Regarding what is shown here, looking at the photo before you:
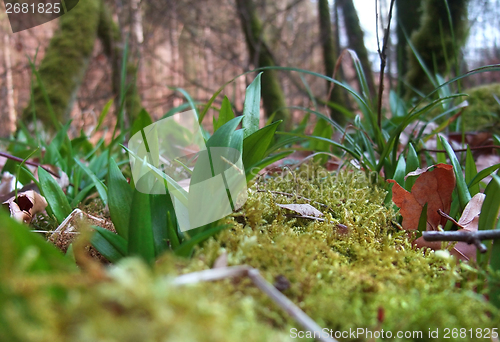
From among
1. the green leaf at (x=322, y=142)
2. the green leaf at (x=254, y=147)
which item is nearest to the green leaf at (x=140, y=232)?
the green leaf at (x=254, y=147)

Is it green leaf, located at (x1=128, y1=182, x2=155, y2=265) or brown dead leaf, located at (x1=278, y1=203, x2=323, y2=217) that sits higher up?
green leaf, located at (x1=128, y1=182, x2=155, y2=265)

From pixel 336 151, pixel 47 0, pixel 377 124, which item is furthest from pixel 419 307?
pixel 47 0

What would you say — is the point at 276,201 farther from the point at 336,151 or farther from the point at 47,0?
the point at 47,0

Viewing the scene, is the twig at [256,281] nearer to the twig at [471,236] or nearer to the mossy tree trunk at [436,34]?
the twig at [471,236]

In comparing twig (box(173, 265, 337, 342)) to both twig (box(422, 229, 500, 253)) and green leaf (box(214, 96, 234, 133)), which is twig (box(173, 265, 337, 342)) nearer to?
twig (box(422, 229, 500, 253))

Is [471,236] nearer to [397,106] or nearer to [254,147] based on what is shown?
[254,147]

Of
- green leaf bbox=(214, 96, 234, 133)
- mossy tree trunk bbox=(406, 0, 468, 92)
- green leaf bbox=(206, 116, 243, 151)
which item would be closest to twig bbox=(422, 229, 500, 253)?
green leaf bbox=(206, 116, 243, 151)
